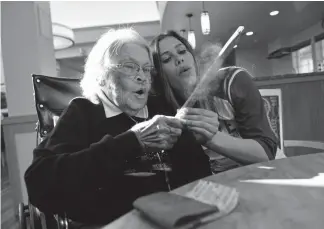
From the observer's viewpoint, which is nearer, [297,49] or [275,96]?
[275,96]

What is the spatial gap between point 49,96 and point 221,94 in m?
0.90

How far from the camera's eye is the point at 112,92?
1.21m

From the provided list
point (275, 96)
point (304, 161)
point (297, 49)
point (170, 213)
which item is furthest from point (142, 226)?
point (297, 49)

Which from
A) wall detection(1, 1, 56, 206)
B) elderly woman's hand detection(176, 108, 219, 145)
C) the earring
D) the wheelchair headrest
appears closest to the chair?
the wheelchair headrest

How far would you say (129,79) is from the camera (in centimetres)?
115

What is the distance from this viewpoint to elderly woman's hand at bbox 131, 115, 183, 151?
977 millimetres

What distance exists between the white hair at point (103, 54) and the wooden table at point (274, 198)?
26.8 inches

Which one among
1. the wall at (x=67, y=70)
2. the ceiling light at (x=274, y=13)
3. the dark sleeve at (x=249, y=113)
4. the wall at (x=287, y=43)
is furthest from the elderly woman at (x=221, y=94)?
the wall at (x=67, y=70)

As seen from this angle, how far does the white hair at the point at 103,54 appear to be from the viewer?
120 cm

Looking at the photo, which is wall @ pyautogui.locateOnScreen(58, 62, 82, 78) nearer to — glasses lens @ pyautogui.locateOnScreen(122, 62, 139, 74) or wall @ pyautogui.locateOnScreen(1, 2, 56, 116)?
wall @ pyautogui.locateOnScreen(1, 2, 56, 116)

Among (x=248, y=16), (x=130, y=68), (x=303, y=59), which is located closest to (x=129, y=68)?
(x=130, y=68)

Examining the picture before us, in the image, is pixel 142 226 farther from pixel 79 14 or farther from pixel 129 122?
pixel 79 14

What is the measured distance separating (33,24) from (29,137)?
1204 mm

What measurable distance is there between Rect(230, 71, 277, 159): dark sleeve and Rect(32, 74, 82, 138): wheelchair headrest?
0.85 metres
